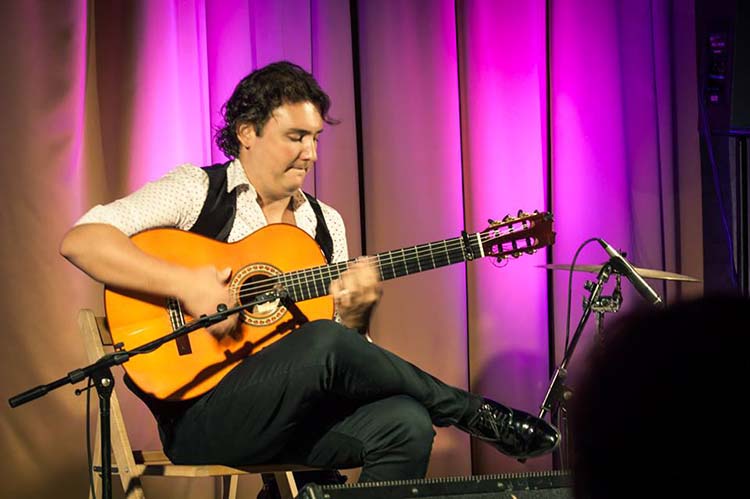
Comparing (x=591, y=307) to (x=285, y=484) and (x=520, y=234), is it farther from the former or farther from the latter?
(x=285, y=484)

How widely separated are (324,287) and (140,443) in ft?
3.43

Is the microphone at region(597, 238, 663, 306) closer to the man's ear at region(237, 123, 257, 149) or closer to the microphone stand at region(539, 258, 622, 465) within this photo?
the microphone stand at region(539, 258, 622, 465)

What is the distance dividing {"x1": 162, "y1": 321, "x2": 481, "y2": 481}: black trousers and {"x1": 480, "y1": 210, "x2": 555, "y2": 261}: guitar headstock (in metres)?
0.44

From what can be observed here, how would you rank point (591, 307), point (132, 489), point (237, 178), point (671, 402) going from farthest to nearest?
point (591, 307)
point (237, 178)
point (132, 489)
point (671, 402)

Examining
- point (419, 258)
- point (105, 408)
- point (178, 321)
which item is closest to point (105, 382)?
point (105, 408)

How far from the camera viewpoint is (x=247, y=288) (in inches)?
86.0

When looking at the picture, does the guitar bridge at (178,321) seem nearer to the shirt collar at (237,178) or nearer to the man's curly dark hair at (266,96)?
the shirt collar at (237,178)

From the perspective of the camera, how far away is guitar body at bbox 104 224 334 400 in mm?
2076

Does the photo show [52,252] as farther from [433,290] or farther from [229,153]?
[433,290]

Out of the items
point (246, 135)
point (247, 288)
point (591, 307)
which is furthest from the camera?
point (591, 307)

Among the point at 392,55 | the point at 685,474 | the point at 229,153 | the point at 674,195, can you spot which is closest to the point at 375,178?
the point at 392,55

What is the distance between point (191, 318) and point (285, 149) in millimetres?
586

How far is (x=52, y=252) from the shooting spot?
9.34 ft

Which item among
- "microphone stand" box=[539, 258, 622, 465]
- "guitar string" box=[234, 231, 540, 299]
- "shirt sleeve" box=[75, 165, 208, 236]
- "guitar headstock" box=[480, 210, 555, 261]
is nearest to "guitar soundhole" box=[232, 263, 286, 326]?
"guitar string" box=[234, 231, 540, 299]
